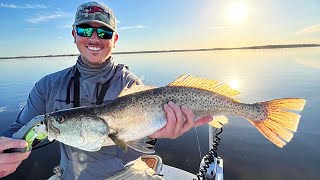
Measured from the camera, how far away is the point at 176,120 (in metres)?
3.54

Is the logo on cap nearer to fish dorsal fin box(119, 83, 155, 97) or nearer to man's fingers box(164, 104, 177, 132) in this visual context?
fish dorsal fin box(119, 83, 155, 97)

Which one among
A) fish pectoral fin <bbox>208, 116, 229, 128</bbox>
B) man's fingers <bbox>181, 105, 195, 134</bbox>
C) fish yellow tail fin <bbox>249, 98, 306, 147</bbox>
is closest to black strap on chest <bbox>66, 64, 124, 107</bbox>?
man's fingers <bbox>181, 105, 195, 134</bbox>

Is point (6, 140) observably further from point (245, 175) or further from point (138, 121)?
point (245, 175)

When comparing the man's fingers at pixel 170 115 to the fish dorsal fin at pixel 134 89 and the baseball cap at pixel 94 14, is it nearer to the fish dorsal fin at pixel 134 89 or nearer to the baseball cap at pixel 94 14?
the fish dorsal fin at pixel 134 89

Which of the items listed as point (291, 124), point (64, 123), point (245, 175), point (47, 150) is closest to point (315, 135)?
point (245, 175)

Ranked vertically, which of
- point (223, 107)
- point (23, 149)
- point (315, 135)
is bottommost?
point (315, 135)

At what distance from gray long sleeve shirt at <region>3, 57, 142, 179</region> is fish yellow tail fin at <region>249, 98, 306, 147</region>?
185 centimetres

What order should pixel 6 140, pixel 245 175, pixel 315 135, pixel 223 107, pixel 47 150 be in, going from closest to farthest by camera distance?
pixel 6 140, pixel 223 107, pixel 245 175, pixel 47 150, pixel 315 135

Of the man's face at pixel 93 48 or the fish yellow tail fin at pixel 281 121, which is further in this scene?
the man's face at pixel 93 48

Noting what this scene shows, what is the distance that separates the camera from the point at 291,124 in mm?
3621

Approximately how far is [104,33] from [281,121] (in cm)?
273

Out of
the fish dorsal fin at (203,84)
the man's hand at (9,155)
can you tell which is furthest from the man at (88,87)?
the man's hand at (9,155)

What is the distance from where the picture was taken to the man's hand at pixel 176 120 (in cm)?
352

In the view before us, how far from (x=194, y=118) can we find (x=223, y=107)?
0.43 meters
